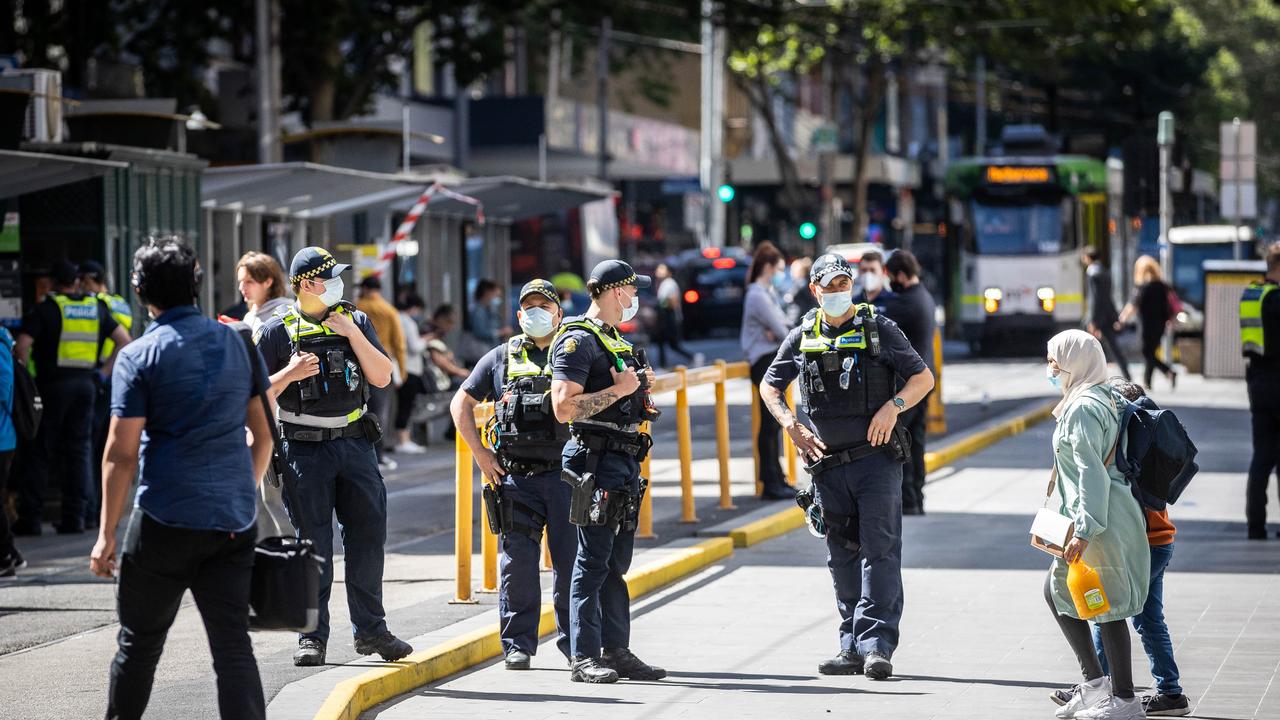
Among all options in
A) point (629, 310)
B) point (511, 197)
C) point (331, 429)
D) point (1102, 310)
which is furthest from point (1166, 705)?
point (1102, 310)

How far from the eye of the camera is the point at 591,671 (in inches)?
328

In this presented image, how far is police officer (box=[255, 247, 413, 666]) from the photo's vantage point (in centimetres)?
841

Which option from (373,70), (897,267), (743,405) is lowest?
(743,405)

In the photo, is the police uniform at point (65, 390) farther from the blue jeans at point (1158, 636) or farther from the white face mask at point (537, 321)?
the blue jeans at point (1158, 636)

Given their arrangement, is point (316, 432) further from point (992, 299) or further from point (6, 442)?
point (992, 299)

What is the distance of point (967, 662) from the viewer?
883 centimetres

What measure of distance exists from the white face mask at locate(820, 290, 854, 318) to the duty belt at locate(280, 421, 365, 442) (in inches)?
79.6

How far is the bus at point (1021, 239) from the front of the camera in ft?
112

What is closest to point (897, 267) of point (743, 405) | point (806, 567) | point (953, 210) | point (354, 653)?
point (806, 567)

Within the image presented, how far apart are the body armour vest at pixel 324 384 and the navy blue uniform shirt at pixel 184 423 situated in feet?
6.91

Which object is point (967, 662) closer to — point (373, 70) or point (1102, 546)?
point (1102, 546)

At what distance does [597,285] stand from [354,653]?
1948 millimetres

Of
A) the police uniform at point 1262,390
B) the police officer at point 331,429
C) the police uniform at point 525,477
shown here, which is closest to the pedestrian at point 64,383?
the police officer at point 331,429

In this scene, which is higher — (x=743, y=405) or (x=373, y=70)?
(x=373, y=70)
